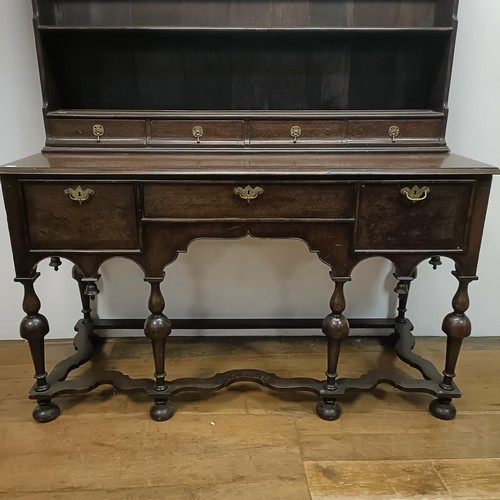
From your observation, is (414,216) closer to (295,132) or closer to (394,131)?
(394,131)

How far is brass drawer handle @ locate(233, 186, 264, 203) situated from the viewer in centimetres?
144

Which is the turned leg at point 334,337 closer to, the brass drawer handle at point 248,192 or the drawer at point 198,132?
the brass drawer handle at point 248,192

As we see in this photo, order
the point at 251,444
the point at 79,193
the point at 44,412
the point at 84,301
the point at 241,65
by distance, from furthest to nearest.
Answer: the point at 84,301, the point at 241,65, the point at 44,412, the point at 251,444, the point at 79,193

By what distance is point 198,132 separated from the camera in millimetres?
1738

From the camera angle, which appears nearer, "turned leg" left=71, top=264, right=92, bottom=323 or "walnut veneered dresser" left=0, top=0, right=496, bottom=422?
"walnut veneered dresser" left=0, top=0, right=496, bottom=422

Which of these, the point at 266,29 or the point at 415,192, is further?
the point at 266,29

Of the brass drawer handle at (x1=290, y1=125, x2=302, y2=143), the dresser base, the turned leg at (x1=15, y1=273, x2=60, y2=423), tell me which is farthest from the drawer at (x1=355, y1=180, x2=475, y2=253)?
the turned leg at (x1=15, y1=273, x2=60, y2=423)

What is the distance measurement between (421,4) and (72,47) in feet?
4.20

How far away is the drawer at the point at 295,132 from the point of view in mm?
1745

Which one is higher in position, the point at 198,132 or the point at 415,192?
the point at 198,132

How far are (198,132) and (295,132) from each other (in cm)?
35

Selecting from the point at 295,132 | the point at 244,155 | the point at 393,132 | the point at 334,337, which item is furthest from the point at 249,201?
the point at 393,132

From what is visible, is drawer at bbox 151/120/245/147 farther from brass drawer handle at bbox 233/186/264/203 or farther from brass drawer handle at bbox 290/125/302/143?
brass drawer handle at bbox 233/186/264/203

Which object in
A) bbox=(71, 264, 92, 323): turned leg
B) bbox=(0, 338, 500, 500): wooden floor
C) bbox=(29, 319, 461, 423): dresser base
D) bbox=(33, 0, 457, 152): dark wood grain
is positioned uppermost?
bbox=(33, 0, 457, 152): dark wood grain
